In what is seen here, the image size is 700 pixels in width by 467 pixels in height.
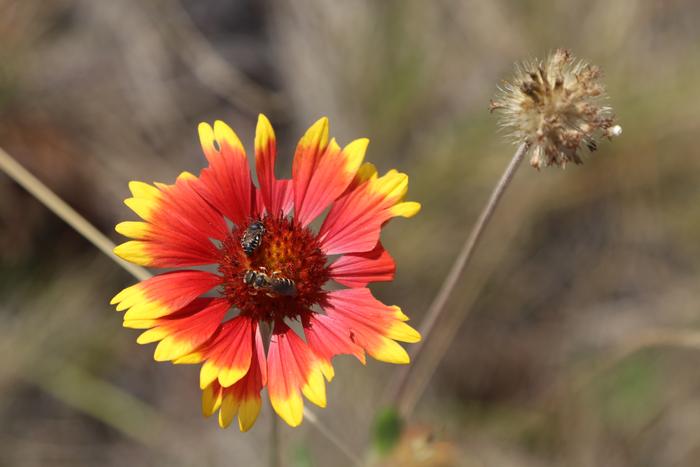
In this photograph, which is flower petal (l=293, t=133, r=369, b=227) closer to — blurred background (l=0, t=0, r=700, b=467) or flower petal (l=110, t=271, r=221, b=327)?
flower petal (l=110, t=271, r=221, b=327)

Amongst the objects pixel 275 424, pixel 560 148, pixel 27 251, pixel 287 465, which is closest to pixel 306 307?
pixel 275 424

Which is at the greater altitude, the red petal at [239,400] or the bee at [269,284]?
the bee at [269,284]

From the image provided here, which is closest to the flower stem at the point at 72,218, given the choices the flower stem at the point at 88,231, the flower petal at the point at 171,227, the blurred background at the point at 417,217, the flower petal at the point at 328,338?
the flower stem at the point at 88,231

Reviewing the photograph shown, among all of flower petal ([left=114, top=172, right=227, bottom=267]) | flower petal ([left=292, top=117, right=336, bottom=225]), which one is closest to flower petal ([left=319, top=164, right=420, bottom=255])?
flower petal ([left=292, top=117, right=336, bottom=225])

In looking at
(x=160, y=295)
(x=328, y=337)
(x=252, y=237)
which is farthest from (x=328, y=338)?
(x=160, y=295)

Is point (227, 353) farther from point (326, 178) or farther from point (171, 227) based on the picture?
point (326, 178)

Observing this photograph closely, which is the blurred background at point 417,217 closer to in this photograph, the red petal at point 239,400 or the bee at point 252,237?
the bee at point 252,237
